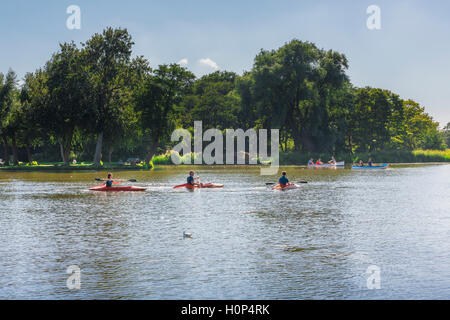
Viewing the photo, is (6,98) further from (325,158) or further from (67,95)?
(325,158)

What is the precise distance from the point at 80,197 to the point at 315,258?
2330 centimetres

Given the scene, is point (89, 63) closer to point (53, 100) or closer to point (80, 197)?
point (53, 100)

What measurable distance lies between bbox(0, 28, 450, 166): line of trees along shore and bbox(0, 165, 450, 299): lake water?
49885 mm

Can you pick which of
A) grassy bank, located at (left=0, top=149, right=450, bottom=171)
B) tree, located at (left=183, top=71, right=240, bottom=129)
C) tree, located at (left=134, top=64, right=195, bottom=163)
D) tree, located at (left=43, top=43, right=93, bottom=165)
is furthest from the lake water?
tree, located at (left=183, top=71, right=240, bottom=129)

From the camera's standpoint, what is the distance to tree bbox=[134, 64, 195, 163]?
A: 89.5 metres

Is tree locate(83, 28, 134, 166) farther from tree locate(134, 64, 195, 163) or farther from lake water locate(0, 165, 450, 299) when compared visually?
lake water locate(0, 165, 450, 299)

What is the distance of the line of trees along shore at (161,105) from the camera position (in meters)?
79.6

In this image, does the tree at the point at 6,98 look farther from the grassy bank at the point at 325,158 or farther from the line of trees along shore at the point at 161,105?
the grassy bank at the point at 325,158

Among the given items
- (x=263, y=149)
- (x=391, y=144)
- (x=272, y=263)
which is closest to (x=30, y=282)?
(x=272, y=263)

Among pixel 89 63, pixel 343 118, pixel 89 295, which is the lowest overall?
pixel 89 295

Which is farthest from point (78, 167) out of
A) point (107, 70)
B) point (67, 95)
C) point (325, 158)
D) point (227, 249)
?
point (227, 249)

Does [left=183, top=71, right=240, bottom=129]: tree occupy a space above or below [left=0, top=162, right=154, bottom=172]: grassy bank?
above

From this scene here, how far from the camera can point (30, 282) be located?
13070mm

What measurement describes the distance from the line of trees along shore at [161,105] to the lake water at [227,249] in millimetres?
49885
